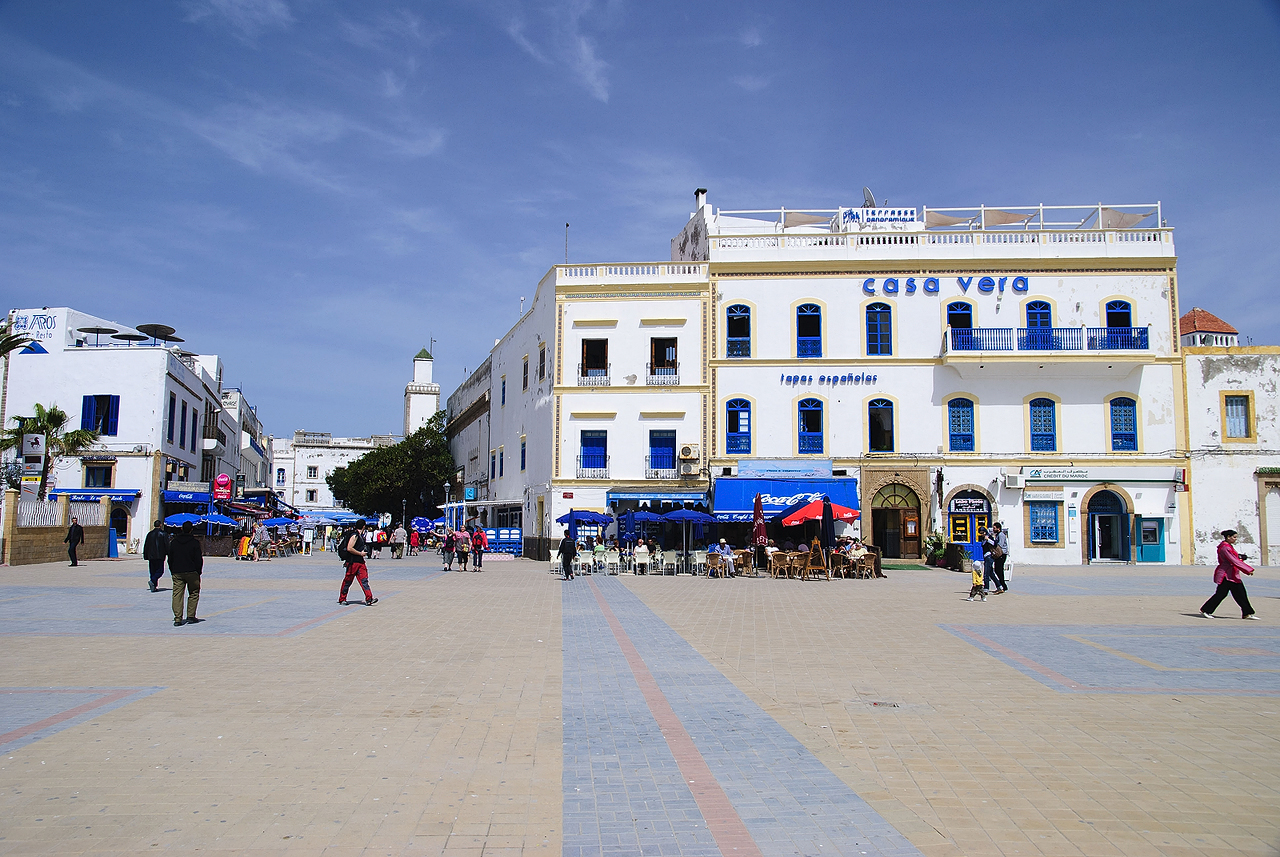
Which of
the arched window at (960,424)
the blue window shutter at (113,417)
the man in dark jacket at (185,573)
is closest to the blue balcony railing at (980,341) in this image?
the arched window at (960,424)

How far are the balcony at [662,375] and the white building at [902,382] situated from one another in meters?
0.07

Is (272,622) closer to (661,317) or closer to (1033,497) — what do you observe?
(661,317)

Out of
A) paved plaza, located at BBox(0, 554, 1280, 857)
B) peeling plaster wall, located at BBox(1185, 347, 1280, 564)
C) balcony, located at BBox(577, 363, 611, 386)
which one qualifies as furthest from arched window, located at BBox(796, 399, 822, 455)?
paved plaza, located at BBox(0, 554, 1280, 857)

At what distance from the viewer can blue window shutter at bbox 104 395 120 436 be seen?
3709cm

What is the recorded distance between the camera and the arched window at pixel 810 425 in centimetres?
3247

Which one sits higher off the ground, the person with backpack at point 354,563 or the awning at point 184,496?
the awning at point 184,496

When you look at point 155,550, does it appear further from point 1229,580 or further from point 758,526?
point 1229,580

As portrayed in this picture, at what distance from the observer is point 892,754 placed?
21.1 ft

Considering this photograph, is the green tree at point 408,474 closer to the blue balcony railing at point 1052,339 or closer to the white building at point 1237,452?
the blue balcony railing at point 1052,339

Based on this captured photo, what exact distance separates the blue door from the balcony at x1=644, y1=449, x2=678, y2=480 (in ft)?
54.0

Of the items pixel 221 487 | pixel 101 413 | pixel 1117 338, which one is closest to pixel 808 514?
pixel 1117 338

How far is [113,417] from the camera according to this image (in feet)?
122

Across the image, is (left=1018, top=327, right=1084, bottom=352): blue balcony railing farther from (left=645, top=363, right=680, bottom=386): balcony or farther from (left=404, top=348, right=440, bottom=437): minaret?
(left=404, top=348, right=440, bottom=437): minaret

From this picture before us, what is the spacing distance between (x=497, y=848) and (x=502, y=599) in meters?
13.5
